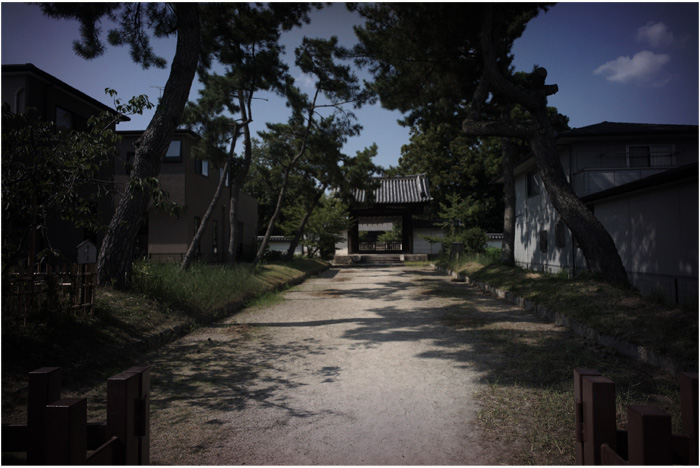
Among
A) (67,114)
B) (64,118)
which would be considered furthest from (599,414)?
(67,114)

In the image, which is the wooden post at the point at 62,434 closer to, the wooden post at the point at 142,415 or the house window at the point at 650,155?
the wooden post at the point at 142,415

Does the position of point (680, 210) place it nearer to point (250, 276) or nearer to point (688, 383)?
point (688, 383)

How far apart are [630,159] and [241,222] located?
60.5ft

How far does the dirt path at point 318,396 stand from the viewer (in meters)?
3.01

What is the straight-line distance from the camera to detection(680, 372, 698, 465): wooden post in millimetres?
1578

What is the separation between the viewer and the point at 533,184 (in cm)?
1909

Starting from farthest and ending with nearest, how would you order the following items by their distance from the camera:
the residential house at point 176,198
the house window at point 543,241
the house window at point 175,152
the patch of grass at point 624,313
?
the house window at point 175,152, the residential house at point 176,198, the house window at point 543,241, the patch of grass at point 624,313

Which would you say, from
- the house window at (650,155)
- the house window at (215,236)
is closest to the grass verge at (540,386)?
the house window at (650,155)

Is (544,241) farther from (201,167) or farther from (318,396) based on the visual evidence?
(318,396)

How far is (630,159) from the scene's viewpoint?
605 inches

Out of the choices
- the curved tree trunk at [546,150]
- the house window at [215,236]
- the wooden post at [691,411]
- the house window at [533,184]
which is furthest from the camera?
the house window at [215,236]

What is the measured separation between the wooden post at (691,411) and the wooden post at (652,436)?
0.70ft

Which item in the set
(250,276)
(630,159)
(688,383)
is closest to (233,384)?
(688,383)

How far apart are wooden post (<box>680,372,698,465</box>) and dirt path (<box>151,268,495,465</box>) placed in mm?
1521
